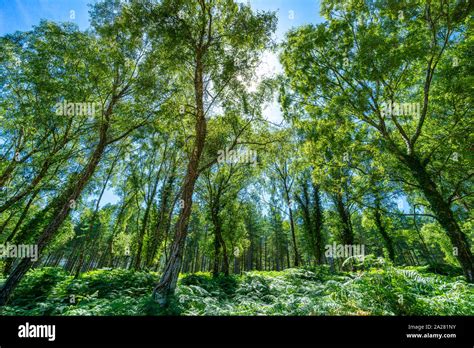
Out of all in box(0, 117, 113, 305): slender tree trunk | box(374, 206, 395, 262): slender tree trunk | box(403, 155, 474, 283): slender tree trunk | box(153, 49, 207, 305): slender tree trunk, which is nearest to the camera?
box(153, 49, 207, 305): slender tree trunk

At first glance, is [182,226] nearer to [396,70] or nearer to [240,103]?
[240,103]

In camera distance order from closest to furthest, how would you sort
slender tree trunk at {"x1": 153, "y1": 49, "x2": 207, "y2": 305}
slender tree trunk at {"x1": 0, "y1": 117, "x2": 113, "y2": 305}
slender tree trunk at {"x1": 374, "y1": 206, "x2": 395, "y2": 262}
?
slender tree trunk at {"x1": 153, "y1": 49, "x2": 207, "y2": 305} → slender tree trunk at {"x1": 0, "y1": 117, "x2": 113, "y2": 305} → slender tree trunk at {"x1": 374, "y1": 206, "x2": 395, "y2": 262}

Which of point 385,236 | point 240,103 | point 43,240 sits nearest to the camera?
point 43,240

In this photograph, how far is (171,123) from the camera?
10.8 metres

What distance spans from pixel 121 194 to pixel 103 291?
1745 cm

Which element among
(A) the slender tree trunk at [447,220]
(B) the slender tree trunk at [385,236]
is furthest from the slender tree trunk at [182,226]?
(B) the slender tree trunk at [385,236]

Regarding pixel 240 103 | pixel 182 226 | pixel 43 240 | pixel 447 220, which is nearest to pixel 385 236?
pixel 447 220

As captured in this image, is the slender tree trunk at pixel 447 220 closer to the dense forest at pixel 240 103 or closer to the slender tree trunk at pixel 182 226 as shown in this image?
the dense forest at pixel 240 103

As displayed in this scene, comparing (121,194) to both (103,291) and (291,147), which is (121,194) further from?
(291,147)

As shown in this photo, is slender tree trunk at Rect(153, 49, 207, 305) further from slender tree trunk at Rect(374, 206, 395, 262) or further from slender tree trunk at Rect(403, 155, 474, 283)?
slender tree trunk at Rect(374, 206, 395, 262)

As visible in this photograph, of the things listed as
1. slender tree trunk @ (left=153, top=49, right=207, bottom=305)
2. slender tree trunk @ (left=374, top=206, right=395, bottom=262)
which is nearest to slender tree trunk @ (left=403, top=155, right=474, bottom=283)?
slender tree trunk @ (left=153, top=49, right=207, bottom=305)
